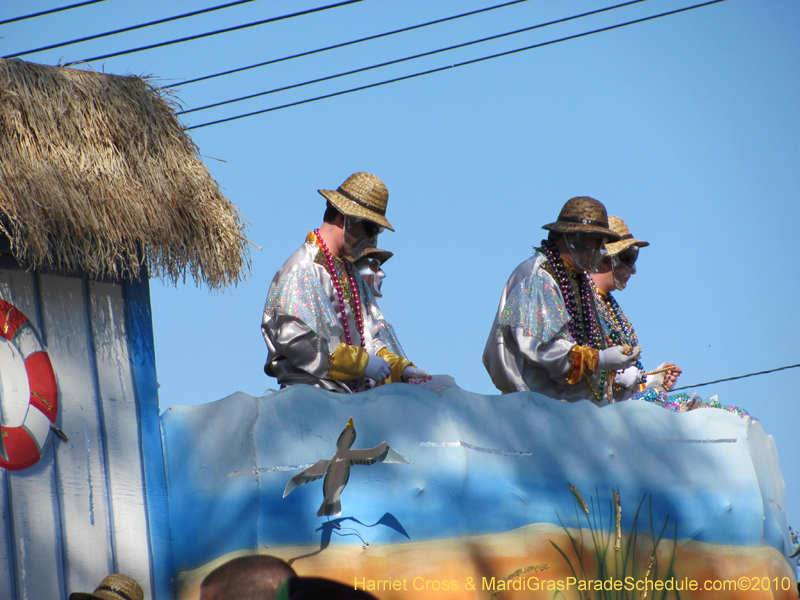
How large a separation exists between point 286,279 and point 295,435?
0.81 m

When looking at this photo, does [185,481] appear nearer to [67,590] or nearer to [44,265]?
[67,590]

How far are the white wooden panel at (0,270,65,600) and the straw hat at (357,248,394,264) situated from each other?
1958 millimetres

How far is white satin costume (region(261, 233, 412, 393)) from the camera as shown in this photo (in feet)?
13.8

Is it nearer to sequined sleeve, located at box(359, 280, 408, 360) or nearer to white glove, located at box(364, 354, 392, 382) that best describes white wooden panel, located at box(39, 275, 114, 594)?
white glove, located at box(364, 354, 392, 382)

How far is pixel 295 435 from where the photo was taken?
382 centimetres

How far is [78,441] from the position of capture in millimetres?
3631

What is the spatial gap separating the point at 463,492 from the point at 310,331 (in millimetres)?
917

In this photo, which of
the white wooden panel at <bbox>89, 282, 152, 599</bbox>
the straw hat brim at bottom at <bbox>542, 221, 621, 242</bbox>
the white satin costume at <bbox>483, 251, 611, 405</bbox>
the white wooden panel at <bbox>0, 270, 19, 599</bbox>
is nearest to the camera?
the white wooden panel at <bbox>0, 270, 19, 599</bbox>

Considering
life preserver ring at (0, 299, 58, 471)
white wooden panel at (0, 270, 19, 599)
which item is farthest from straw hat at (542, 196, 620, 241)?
white wooden panel at (0, 270, 19, 599)

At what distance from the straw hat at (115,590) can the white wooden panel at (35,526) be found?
106mm

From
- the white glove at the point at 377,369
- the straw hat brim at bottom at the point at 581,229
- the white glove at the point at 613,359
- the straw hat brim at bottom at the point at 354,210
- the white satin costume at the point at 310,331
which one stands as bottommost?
the white glove at the point at 613,359

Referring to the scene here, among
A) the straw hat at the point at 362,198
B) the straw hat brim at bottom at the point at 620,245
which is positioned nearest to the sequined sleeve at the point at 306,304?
the straw hat at the point at 362,198

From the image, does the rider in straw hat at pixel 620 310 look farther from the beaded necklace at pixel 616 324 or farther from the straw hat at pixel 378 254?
the straw hat at pixel 378 254

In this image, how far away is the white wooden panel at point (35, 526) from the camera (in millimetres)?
3412
